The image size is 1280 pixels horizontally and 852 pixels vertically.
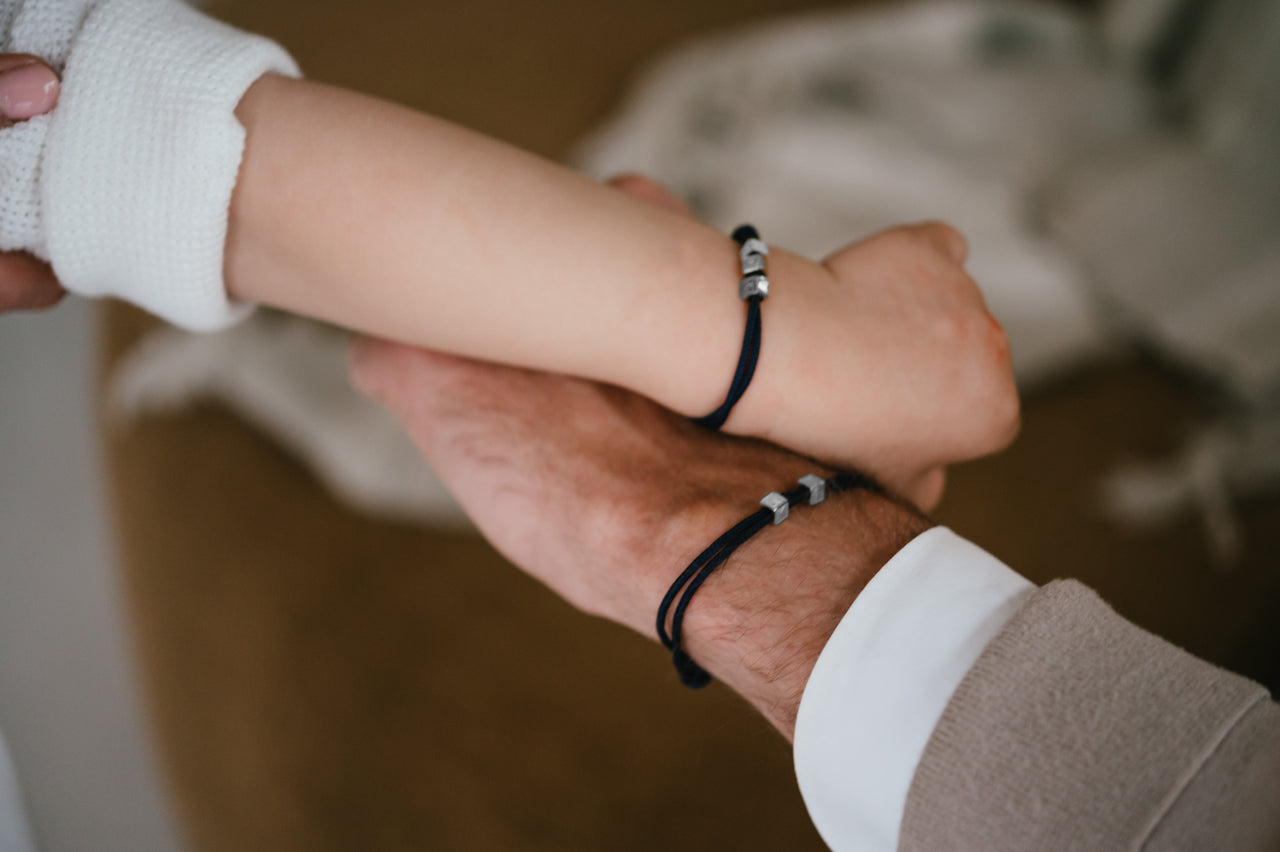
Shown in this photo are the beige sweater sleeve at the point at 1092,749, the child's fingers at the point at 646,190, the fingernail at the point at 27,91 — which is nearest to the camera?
the beige sweater sleeve at the point at 1092,749

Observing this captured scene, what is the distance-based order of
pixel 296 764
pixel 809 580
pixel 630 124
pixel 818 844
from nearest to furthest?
1. pixel 809 580
2. pixel 818 844
3. pixel 296 764
4. pixel 630 124

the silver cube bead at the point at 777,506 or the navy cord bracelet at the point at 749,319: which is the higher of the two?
the navy cord bracelet at the point at 749,319

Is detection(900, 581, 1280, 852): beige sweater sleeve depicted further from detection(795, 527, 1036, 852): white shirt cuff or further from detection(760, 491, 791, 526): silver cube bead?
detection(760, 491, 791, 526): silver cube bead

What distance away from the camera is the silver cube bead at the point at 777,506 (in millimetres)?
535

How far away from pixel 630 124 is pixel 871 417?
969mm

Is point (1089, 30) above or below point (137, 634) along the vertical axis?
above

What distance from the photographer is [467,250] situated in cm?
54

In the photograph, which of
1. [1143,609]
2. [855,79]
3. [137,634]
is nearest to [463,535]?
[137,634]

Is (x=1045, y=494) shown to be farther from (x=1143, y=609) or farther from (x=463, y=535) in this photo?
(x=463, y=535)

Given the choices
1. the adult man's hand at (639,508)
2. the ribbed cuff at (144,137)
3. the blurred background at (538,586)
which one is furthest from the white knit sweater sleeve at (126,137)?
the blurred background at (538,586)

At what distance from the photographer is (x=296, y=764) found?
976mm

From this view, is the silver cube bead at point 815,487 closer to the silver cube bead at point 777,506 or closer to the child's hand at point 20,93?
the silver cube bead at point 777,506

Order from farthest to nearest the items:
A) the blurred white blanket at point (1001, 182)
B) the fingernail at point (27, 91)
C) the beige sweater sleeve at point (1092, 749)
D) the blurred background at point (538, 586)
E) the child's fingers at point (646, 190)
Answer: the blurred white blanket at point (1001, 182)
the blurred background at point (538, 586)
the child's fingers at point (646, 190)
the fingernail at point (27, 91)
the beige sweater sleeve at point (1092, 749)

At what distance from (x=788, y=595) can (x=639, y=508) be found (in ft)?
0.41
